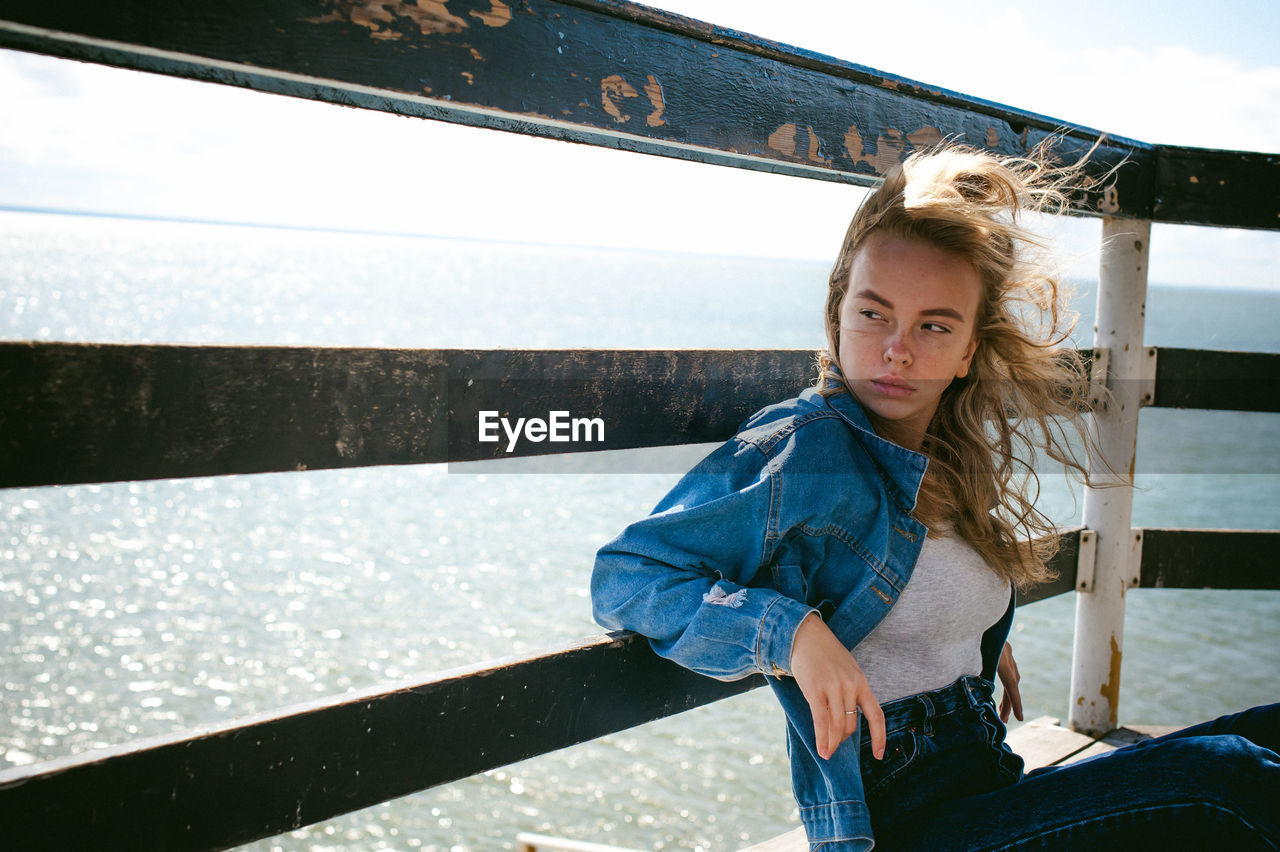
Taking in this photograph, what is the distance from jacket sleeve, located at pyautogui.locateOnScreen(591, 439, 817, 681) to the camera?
1096 millimetres

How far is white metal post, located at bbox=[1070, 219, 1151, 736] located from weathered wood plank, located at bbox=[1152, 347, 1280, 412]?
0.08 metres

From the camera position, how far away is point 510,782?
7.76 metres

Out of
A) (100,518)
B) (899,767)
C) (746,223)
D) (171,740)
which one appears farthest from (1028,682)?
(746,223)

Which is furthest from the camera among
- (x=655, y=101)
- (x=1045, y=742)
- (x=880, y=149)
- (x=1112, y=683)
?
(x=1112, y=683)

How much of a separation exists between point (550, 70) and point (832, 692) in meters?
0.85

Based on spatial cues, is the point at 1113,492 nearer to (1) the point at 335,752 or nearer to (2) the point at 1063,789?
(2) the point at 1063,789

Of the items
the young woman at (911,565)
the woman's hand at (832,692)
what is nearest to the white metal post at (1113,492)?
the young woman at (911,565)

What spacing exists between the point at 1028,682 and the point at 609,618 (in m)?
9.06

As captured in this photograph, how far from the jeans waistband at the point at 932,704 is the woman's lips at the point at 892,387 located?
0.46m

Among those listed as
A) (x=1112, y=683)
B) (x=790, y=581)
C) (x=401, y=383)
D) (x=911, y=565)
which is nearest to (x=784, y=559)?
(x=790, y=581)

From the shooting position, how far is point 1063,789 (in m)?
1.14

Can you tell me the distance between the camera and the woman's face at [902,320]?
137 cm

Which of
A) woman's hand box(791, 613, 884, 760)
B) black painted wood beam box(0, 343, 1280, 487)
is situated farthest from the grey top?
black painted wood beam box(0, 343, 1280, 487)

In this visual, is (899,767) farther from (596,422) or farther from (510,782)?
(510,782)
